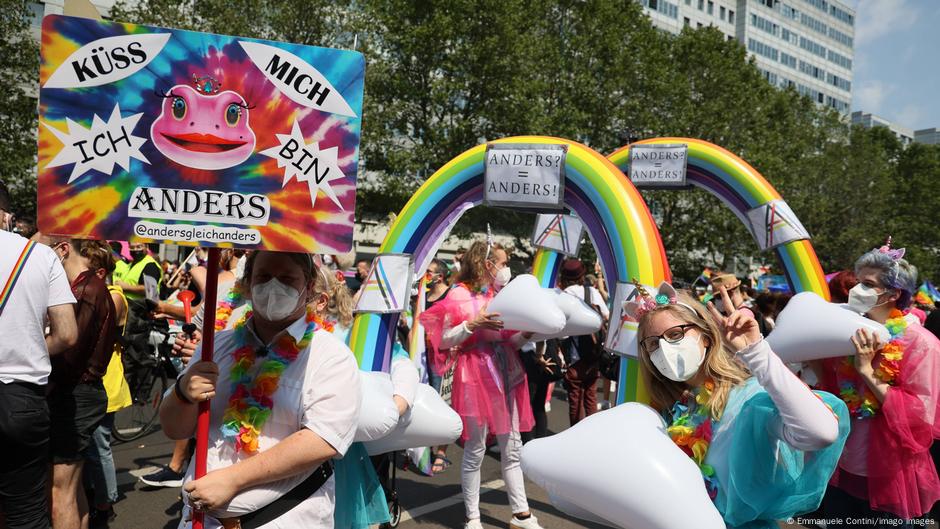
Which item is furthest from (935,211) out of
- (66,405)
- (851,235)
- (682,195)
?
(66,405)

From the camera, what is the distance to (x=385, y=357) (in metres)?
4.05

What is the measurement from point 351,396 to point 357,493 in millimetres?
1097

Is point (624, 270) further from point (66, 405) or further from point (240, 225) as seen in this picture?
point (66, 405)

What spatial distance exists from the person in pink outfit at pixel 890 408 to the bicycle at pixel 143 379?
513 centimetres

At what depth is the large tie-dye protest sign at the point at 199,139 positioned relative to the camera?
70.4 inches

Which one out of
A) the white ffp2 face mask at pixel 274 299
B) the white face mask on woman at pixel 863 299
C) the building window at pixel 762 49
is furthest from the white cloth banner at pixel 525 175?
the building window at pixel 762 49

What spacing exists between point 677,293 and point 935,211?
43071 millimetres

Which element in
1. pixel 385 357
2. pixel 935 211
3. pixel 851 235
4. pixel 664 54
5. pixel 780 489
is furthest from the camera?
pixel 935 211

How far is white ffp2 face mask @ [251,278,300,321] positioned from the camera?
6.87 ft

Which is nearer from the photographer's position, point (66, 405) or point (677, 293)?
point (677, 293)

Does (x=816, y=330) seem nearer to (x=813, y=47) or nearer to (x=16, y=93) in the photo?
(x=16, y=93)

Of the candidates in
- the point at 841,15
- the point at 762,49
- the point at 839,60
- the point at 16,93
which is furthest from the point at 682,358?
the point at 841,15

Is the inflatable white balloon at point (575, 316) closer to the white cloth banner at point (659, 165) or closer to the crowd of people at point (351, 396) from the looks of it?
the crowd of people at point (351, 396)

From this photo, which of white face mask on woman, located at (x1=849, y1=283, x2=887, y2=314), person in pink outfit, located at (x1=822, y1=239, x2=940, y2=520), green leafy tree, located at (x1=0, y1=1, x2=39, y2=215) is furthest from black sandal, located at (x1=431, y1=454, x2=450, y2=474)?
green leafy tree, located at (x1=0, y1=1, x2=39, y2=215)
